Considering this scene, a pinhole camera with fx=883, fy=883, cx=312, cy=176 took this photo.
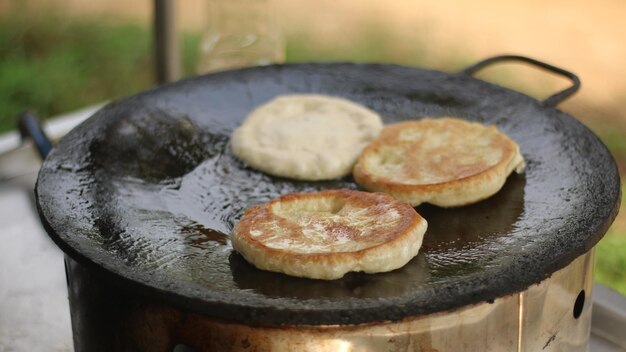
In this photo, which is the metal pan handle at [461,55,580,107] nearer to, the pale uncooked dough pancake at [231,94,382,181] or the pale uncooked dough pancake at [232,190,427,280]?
the pale uncooked dough pancake at [231,94,382,181]

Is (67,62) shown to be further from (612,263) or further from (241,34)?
(612,263)

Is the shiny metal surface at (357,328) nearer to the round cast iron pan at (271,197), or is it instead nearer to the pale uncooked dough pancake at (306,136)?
the round cast iron pan at (271,197)

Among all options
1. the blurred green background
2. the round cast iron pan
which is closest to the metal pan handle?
the round cast iron pan

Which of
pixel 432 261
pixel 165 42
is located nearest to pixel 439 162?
pixel 432 261

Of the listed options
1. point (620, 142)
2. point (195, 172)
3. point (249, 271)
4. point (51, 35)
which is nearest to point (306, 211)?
point (249, 271)

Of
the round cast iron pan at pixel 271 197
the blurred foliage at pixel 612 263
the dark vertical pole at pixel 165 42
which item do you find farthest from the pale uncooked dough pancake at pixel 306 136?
the blurred foliage at pixel 612 263

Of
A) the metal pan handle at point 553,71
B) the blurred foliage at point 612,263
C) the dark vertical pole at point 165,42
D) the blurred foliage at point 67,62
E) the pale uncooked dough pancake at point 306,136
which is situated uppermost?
the metal pan handle at point 553,71
